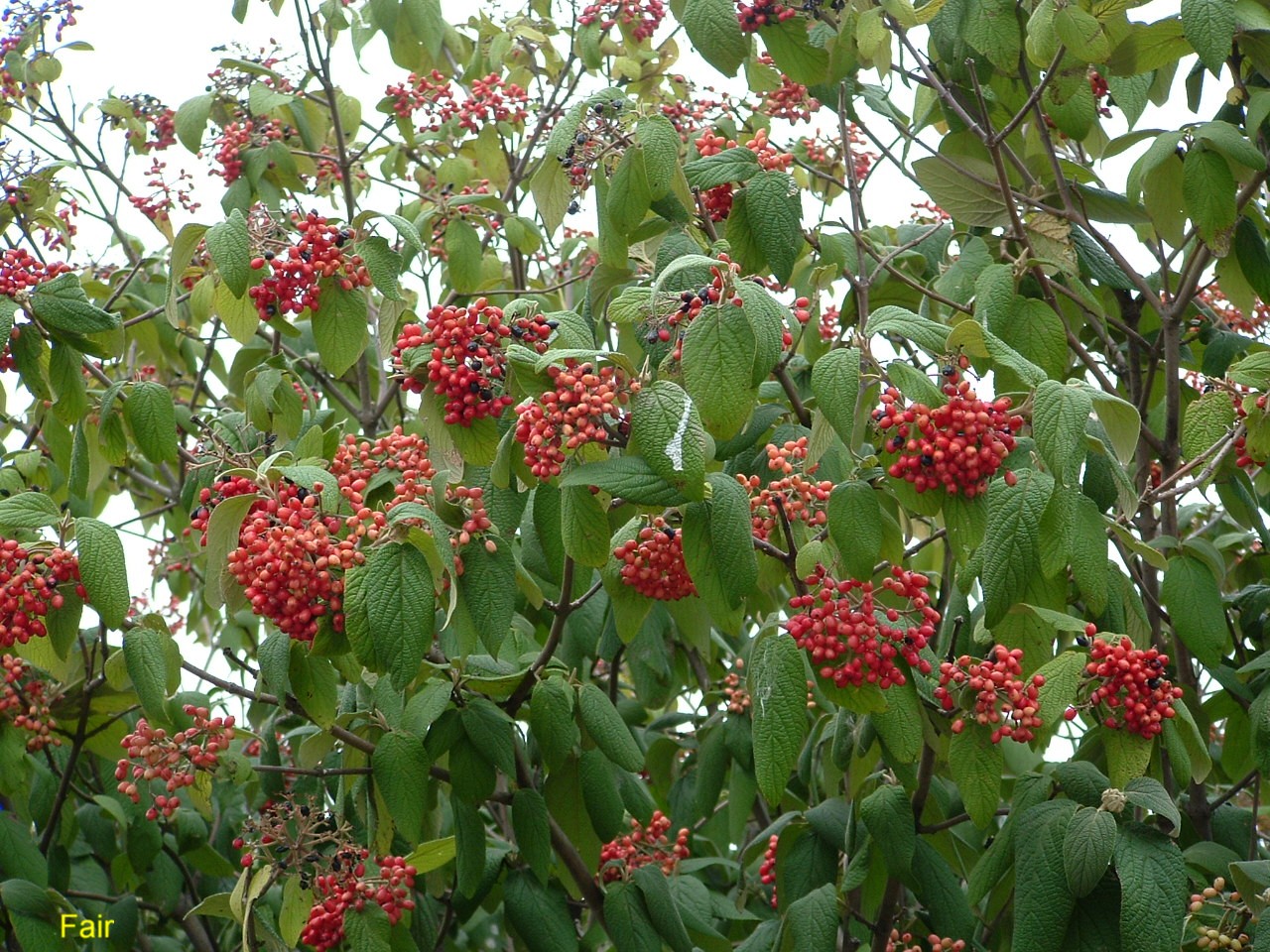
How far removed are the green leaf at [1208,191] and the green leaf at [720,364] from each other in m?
1.61

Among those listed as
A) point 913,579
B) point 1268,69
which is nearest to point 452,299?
point 913,579

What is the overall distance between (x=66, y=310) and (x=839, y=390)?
193 centimetres

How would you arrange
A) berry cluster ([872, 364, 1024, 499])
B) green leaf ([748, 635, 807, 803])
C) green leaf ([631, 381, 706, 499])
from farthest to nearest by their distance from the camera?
green leaf ([748, 635, 807, 803]) < berry cluster ([872, 364, 1024, 499]) < green leaf ([631, 381, 706, 499])

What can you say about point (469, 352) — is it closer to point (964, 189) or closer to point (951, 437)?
point (951, 437)

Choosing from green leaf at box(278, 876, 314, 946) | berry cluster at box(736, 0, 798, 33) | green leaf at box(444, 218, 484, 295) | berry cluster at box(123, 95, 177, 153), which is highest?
berry cluster at box(123, 95, 177, 153)

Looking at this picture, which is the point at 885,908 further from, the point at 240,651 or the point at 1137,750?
the point at 240,651

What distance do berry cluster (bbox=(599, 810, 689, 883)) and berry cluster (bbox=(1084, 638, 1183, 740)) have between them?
142 centimetres

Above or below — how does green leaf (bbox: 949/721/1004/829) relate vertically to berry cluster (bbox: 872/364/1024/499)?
below

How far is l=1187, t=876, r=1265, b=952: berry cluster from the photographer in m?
2.76

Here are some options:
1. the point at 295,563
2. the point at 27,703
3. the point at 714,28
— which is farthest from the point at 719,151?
the point at 27,703

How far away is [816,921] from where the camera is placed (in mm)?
2982

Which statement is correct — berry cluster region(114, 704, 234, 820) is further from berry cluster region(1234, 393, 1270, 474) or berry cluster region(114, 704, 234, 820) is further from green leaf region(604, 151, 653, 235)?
berry cluster region(1234, 393, 1270, 474)

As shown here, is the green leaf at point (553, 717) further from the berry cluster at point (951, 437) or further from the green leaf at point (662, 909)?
the berry cluster at point (951, 437)

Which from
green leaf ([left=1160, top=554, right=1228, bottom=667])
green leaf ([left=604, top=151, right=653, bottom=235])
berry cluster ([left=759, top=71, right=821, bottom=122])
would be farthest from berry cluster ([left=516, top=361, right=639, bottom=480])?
berry cluster ([left=759, top=71, right=821, bottom=122])
